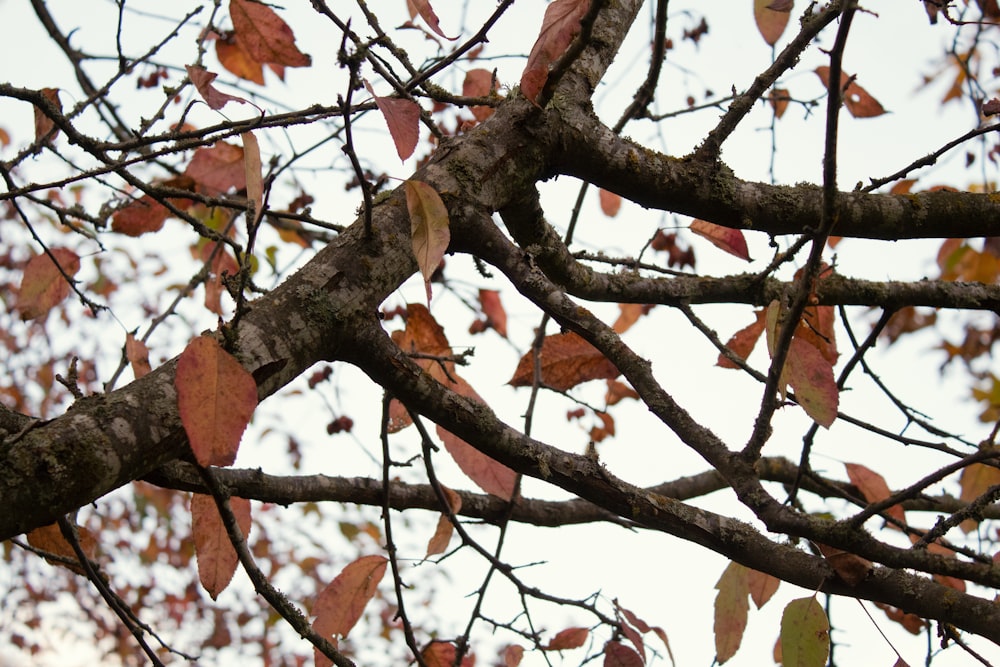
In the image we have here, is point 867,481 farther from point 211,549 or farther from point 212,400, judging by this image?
point 212,400

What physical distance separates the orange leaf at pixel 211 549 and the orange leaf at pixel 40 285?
69 cm

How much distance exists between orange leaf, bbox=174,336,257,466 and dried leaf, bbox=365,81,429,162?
0.28 metres

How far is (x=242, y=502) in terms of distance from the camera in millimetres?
1351

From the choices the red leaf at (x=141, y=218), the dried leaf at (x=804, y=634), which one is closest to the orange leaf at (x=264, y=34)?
the red leaf at (x=141, y=218)

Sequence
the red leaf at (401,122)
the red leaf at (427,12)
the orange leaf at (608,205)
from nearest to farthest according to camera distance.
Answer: the red leaf at (401,122)
the red leaf at (427,12)
the orange leaf at (608,205)

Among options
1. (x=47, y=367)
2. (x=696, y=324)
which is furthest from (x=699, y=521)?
(x=47, y=367)

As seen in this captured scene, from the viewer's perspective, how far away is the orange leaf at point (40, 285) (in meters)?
1.56

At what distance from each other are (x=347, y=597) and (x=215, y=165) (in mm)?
954

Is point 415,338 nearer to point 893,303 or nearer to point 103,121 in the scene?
point 893,303

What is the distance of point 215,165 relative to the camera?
5.41 ft

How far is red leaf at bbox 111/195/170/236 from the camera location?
1604mm

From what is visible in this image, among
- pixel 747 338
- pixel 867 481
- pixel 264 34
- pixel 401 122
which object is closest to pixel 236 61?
pixel 264 34

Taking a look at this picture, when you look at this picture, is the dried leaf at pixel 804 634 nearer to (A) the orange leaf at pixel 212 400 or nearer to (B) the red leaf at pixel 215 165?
(A) the orange leaf at pixel 212 400

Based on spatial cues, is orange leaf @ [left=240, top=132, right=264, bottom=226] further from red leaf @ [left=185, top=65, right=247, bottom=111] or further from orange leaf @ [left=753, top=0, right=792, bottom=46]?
orange leaf @ [left=753, top=0, right=792, bottom=46]
